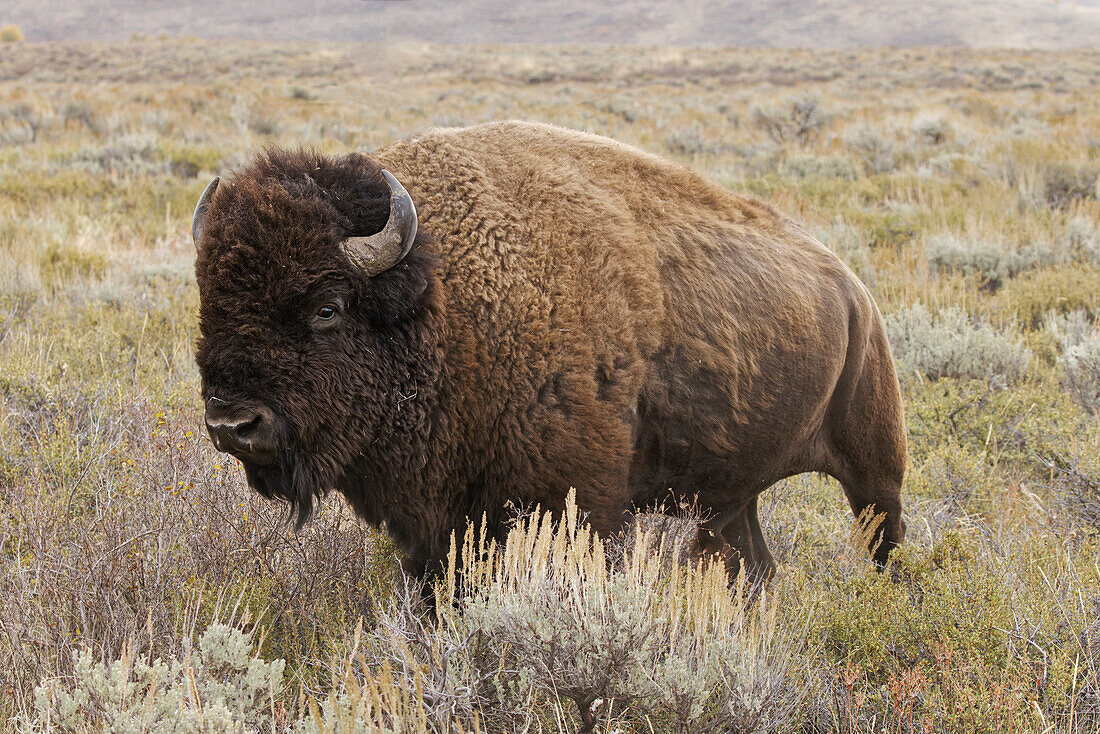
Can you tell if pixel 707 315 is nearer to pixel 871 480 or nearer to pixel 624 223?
pixel 624 223

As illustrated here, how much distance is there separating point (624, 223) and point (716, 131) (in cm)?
1647

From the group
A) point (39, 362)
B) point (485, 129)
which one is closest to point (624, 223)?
point (485, 129)

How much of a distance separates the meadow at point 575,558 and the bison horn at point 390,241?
1008mm

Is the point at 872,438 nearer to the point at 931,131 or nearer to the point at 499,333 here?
the point at 499,333

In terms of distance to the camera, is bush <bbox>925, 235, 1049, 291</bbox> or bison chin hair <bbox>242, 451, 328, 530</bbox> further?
bush <bbox>925, 235, 1049, 291</bbox>

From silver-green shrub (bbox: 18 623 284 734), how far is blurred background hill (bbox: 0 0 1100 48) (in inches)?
4351

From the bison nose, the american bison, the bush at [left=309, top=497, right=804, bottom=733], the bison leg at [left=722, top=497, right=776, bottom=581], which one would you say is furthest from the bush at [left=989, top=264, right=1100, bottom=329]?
the bison nose

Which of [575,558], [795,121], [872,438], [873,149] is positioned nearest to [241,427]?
[575,558]

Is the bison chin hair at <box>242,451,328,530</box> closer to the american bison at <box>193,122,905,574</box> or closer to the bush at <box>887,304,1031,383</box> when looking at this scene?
the american bison at <box>193,122,905,574</box>

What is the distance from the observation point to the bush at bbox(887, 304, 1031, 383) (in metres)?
6.06

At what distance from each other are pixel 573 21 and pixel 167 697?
136 metres

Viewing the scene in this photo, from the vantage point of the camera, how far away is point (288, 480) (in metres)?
2.63

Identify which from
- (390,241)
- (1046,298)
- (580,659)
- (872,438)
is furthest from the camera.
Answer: (1046,298)

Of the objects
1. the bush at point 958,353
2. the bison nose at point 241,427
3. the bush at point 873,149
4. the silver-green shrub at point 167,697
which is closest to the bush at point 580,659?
the silver-green shrub at point 167,697
